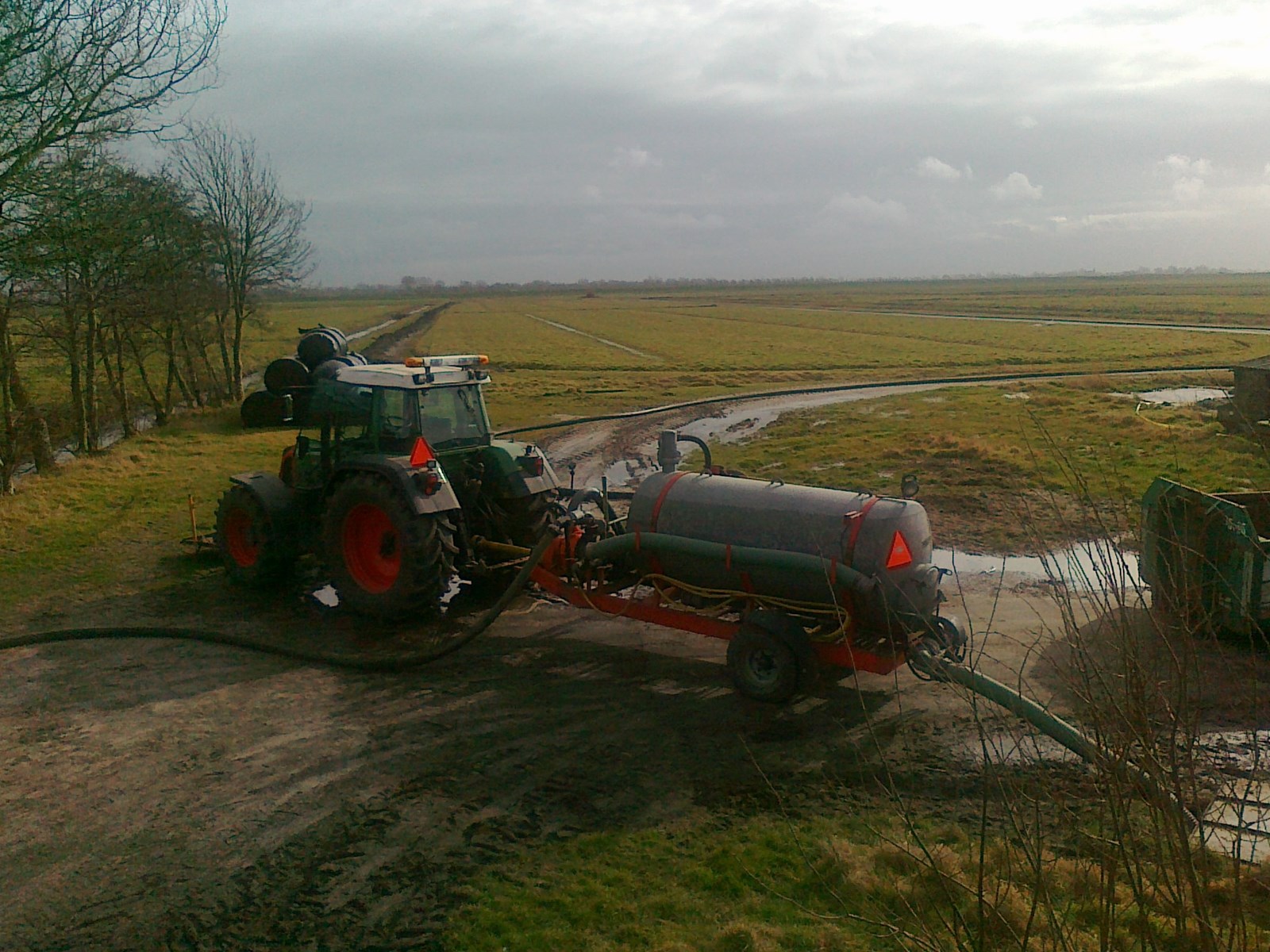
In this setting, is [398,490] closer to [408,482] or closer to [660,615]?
[408,482]

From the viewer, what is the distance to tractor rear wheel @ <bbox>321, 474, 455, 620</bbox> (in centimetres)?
931

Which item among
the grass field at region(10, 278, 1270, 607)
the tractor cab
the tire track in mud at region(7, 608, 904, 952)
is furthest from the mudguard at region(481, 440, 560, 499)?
the grass field at region(10, 278, 1270, 607)

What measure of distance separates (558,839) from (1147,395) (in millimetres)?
30497

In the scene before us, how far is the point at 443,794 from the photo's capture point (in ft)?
21.8

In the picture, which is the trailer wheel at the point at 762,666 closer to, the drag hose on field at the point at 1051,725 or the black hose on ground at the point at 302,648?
the drag hose on field at the point at 1051,725

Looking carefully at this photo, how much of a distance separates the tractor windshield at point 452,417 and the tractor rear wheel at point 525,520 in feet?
2.69

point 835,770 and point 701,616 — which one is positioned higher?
point 701,616

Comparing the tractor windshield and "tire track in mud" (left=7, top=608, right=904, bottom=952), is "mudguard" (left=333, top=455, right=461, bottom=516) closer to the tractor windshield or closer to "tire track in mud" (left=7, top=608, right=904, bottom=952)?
the tractor windshield

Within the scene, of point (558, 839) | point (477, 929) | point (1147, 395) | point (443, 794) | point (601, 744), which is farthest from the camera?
point (1147, 395)

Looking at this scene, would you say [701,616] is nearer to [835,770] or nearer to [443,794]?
[835,770]

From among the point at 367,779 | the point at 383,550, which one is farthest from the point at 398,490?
the point at 367,779

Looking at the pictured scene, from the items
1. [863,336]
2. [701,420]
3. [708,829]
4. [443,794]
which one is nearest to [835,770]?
[708,829]

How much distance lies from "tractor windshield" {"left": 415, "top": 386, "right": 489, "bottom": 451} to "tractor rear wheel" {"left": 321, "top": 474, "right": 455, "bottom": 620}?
81 cm

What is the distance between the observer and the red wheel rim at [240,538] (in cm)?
1149
